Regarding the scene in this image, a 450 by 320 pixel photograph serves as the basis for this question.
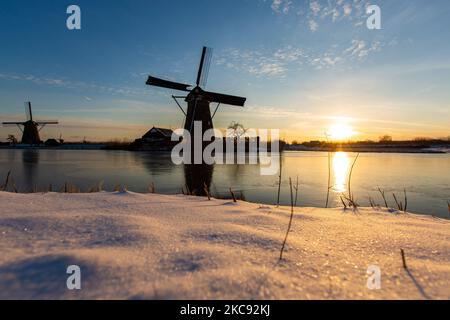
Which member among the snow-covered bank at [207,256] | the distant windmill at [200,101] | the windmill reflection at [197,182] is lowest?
the windmill reflection at [197,182]

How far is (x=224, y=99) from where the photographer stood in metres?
23.5

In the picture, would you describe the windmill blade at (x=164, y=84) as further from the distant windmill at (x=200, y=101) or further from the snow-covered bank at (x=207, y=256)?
the snow-covered bank at (x=207, y=256)

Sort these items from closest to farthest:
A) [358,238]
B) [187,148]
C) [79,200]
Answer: [358,238]
[79,200]
[187,148]

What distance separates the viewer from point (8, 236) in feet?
5.45

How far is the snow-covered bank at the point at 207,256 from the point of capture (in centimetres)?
114

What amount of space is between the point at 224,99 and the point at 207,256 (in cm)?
2288

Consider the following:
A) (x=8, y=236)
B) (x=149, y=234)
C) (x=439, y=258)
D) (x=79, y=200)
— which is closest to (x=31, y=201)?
(x=79, y=200)

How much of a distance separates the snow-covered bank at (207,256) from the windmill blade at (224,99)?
20389 mm

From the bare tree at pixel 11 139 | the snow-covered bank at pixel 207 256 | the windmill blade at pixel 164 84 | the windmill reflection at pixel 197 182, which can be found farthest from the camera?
the bare tree at pixel 11 139

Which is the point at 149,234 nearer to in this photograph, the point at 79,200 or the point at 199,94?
the point at 79,200

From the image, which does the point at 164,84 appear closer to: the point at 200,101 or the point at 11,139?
the point at 200,101

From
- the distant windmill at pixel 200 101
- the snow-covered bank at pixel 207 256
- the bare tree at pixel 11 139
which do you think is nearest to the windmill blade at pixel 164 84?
the distant windmill at pixel 200 101

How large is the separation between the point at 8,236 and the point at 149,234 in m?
0.90

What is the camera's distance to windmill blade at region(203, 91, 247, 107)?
72.4 feet
